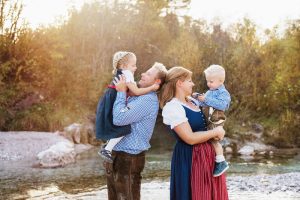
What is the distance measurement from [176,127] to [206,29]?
68.5ft

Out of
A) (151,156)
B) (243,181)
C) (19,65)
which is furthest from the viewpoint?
(19,65)

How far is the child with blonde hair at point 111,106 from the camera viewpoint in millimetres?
3854

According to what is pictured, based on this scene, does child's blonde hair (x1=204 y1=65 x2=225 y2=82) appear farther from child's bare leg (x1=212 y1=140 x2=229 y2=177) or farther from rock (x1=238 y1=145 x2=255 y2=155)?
rock (x1=238 y1=145 x2=255 y2=155)

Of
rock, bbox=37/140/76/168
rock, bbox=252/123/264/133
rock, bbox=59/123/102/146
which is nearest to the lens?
rock, bbox=37/140/76/168

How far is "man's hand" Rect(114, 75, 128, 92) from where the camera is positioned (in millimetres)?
3854

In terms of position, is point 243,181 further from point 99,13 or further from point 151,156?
point 99,13

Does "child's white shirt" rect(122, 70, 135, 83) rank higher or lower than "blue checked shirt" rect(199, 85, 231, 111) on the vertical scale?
higher

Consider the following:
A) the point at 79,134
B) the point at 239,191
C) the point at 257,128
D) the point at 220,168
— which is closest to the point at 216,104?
the point at 220,168

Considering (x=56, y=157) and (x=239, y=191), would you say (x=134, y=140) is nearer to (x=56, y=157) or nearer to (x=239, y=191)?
(x=239, y=191)

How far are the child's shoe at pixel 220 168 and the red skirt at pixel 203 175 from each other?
0.04 metres

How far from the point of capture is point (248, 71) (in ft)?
69.6

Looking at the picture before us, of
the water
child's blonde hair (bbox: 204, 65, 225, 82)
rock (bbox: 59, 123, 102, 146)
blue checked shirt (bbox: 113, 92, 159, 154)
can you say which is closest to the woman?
blue checked shirt (bbox: 113, 92, 159, 154)

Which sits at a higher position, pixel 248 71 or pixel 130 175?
pixel 248 71

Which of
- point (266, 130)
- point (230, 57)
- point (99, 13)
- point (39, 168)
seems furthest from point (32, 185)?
point (99, 13)
